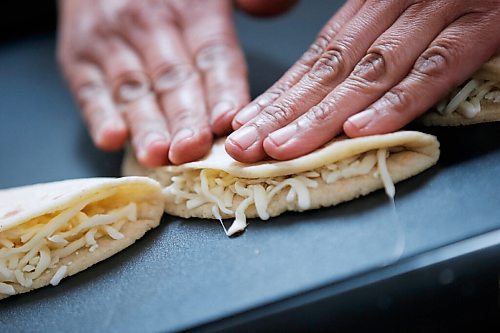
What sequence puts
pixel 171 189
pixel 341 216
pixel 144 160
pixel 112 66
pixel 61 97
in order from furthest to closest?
pixel 61 97 < pixel 112 66 < pixel 144 160 < pixel 171 189 < pixel 341 216

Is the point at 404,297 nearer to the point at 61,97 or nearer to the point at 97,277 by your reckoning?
the point at 97,277

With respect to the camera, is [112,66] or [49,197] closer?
[49,197]

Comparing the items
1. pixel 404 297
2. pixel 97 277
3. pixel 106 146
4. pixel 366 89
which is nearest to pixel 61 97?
pixel 106 146

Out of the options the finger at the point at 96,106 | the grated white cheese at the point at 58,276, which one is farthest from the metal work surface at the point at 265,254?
the finger at the point at 96,106

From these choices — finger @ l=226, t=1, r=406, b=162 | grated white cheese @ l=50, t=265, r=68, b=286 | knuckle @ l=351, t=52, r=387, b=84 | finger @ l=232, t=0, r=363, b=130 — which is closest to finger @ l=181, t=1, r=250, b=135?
finger @ l=232, t=0, r=363, b=130

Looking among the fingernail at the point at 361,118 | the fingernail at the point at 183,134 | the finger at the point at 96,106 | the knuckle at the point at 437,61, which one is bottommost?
the finger at the point at 96,106

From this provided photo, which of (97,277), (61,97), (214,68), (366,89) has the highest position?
(366,89)

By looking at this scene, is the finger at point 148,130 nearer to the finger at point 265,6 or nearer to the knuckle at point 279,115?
the knuckle at point 279,115
